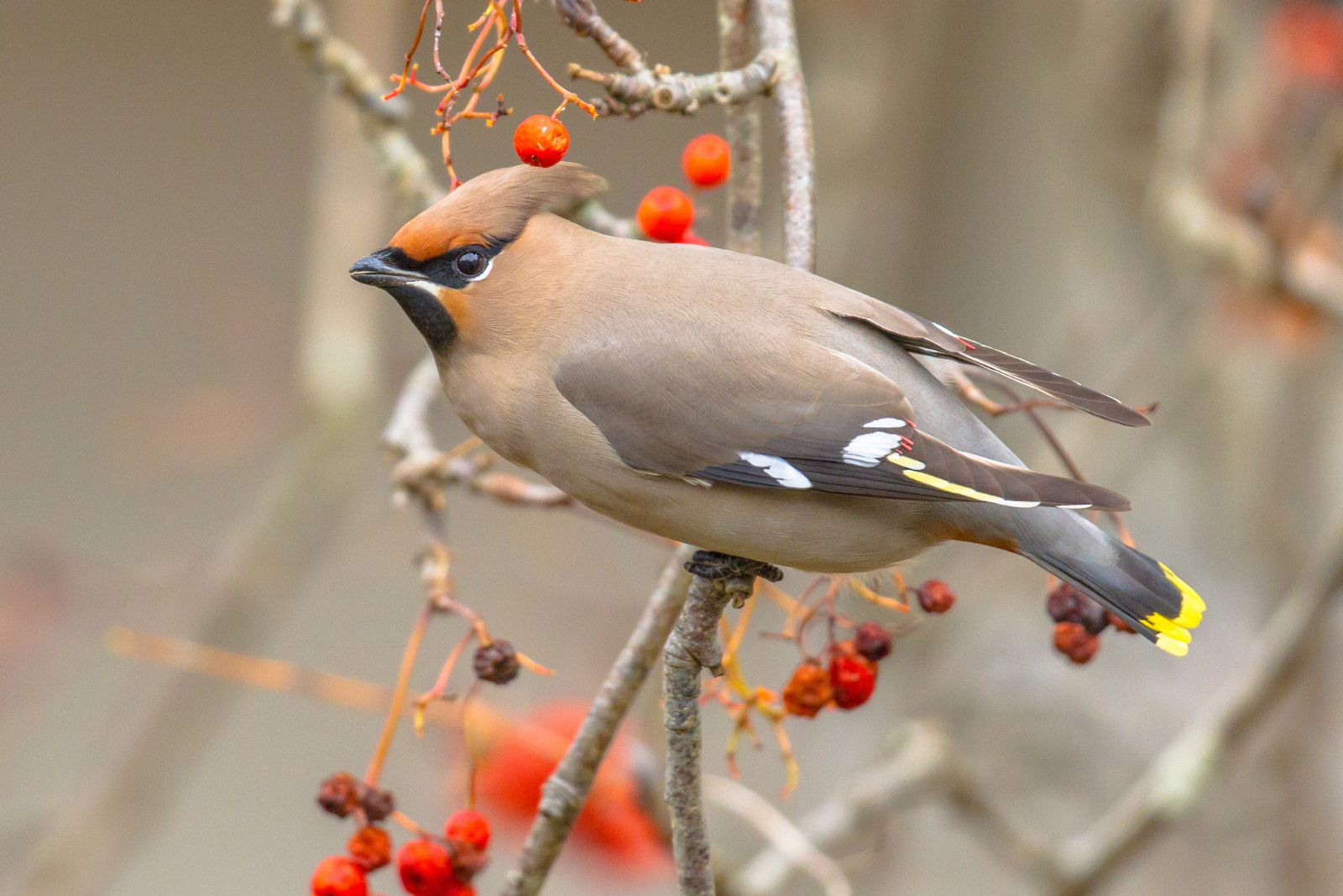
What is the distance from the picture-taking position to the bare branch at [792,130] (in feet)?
6.29

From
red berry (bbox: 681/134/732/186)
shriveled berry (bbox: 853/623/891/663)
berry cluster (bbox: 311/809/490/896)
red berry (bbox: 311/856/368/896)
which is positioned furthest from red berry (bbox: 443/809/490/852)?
red berry (bbox: 681/134/732/186)

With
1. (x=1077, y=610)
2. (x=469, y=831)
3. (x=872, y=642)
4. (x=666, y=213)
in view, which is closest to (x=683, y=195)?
(x=666, y=213)

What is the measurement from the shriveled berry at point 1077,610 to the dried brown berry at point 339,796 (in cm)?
91

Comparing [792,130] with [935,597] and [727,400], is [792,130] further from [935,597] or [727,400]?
[935,597]

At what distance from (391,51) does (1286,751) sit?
254 cm

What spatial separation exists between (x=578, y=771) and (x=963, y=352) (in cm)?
72

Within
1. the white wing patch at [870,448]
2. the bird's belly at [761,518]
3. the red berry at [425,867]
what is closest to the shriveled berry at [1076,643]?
the bird's belly at [761,518]

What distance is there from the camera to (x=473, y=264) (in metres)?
1.97

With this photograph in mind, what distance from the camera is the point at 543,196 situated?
6.59 feet

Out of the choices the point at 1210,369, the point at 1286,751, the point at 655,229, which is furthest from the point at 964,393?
the point at 1286,751

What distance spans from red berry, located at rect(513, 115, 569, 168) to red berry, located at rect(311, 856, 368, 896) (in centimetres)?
86

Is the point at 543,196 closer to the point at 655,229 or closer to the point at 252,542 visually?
the point at 655,229

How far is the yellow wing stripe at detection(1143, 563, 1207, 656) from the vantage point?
1841mm

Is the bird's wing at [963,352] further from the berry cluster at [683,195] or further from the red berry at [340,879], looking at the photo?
the red berry at [340,879]
